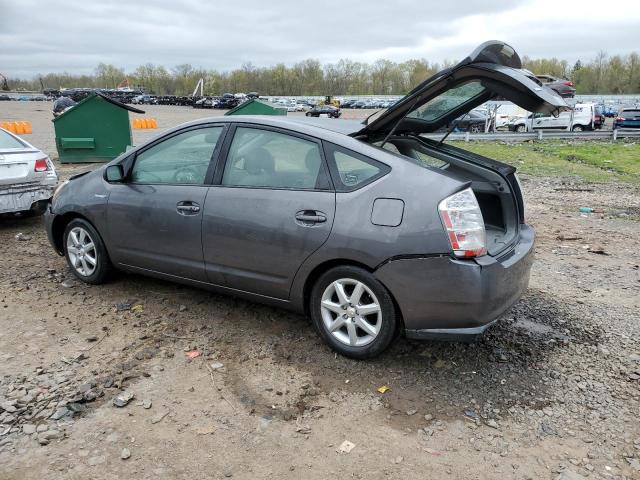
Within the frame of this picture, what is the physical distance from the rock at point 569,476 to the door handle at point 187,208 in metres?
2.88

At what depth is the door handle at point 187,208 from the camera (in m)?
4.08

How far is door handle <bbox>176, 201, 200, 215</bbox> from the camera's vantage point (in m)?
4.08

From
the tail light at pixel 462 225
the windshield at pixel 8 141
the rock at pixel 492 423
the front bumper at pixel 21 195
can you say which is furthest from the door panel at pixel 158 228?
the windshield at pixel 8 141

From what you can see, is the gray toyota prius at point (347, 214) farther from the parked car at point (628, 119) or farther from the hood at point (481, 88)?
the parked car at point (628, 119)

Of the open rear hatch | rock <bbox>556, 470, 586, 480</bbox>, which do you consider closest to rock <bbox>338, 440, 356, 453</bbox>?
rock <bbox>556, 470, 586, 480</bbox>

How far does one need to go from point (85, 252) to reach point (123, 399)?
2.15m

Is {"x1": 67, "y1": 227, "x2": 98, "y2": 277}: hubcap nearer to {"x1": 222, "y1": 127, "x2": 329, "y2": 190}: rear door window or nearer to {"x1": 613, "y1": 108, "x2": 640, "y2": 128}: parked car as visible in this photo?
{"x1": 222, "y1": 127, "x2": 329, "y2": 190}: rear door window

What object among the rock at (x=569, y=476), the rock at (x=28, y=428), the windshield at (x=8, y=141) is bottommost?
the rock at (x=569, y=476)

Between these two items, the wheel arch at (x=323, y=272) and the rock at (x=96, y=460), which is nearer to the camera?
the rock at (x=96, y=460)

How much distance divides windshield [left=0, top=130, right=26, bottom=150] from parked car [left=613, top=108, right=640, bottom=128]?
23442 millimetres

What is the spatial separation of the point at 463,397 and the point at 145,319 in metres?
2.54

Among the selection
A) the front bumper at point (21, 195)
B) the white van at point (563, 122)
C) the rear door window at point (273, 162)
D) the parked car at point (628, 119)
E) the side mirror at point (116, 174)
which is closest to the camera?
the rear door window at point (273, 162)

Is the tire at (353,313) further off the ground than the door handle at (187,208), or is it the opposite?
the door handle at (187,208)

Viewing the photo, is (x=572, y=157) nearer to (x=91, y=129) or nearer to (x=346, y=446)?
(x=91, y=129)
